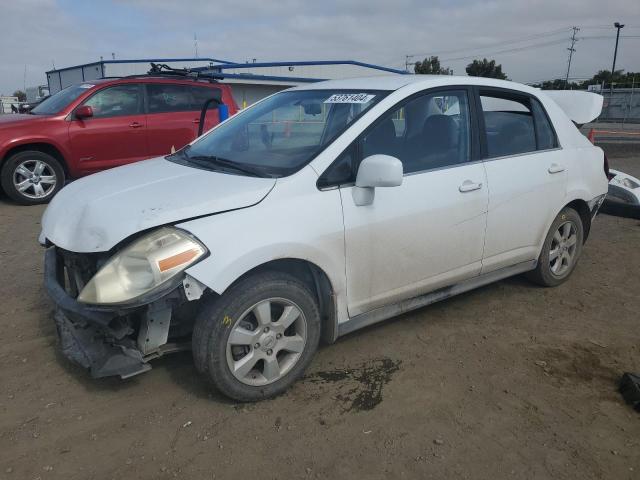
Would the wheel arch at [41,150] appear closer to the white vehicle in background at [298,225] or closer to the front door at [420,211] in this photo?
the white vehicle in background at [298,225]

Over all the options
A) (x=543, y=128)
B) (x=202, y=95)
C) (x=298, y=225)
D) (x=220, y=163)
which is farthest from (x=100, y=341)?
(x=202, y=95)

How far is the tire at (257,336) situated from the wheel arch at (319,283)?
0.27 feet

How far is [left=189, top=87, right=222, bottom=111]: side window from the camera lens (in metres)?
8.78

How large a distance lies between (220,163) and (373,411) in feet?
5.80

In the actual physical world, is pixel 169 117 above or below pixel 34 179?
above

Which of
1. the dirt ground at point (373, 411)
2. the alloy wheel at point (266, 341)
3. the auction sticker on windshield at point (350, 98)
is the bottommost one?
the dirt ground at point (373, 411)

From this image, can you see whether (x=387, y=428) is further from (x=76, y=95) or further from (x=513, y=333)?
(x=76, y=95)

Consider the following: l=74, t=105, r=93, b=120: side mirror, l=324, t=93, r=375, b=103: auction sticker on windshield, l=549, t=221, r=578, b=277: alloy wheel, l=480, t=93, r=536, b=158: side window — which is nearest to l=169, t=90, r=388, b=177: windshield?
l=324, t=93, r=375, b=103: auction sticker on windshield

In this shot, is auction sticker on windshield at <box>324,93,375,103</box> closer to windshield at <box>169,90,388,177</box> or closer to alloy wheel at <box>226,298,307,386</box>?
windshield at <box>169,90,388,177</box>

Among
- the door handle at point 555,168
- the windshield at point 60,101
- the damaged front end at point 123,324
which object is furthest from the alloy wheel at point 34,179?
the door handle at point 555,168

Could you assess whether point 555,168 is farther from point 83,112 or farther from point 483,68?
point 483,68

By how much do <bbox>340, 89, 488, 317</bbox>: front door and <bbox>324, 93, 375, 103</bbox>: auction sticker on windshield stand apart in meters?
0.20

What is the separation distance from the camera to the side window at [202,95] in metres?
8.78

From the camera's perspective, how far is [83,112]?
7551 mm
